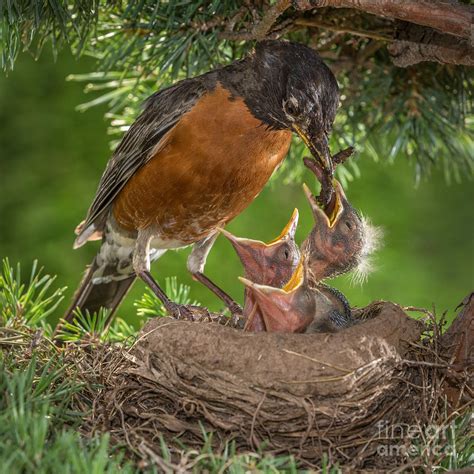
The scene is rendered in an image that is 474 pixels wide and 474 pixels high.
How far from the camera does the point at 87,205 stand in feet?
16.0

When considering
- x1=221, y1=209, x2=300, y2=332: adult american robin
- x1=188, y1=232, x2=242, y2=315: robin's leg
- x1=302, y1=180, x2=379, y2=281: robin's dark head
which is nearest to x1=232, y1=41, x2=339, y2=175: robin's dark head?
x1=302, y1=180, x2=379, y2=281: robin's dark head

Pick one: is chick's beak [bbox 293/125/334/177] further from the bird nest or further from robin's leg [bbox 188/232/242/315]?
robin's leg [bbox 188/232/242/315]

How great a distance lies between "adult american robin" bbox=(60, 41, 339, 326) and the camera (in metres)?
2.87

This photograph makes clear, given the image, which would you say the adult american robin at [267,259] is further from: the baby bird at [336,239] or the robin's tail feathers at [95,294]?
the robin's tail feathers at [95,294]

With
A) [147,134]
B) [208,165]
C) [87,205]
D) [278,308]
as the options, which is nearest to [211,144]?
[208,165]

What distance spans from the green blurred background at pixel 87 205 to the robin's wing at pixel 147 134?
1.28 m

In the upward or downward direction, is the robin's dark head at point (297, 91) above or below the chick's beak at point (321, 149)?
above

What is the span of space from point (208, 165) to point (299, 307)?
739 mm

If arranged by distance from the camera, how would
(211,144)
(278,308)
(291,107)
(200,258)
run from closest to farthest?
(278,308) < (291,107) < (211,144) < (200,258)

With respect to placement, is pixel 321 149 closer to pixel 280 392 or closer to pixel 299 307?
pixel 299 307

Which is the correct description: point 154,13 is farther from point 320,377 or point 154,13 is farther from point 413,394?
point 413,394

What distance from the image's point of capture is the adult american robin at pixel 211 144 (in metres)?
2.87

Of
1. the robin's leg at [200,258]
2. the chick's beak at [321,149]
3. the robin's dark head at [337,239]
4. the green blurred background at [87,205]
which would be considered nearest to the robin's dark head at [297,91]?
the chick's beak at [321,149]

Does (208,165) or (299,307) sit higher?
(208,165)
